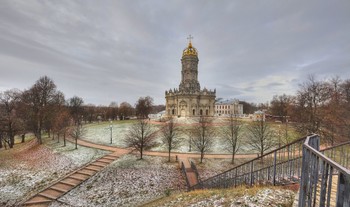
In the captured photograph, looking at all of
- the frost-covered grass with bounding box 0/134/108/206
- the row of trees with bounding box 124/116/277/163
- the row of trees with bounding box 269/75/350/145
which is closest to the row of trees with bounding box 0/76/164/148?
the frost-covered grass with bounding box 0/134/108/206

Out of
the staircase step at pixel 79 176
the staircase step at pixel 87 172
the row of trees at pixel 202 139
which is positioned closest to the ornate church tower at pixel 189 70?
the row of trees at pixel 202 139

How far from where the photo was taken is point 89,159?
21484 millimetres

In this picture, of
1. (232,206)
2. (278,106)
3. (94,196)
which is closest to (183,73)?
(278,106)

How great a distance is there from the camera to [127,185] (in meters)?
15.7

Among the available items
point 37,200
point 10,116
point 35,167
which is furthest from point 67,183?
point 10,116

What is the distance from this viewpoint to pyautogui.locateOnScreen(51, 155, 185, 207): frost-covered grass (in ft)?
45.3

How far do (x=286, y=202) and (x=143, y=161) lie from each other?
55.1 feet

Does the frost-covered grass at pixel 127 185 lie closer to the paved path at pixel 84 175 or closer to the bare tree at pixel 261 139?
the paved path at pixel 84 175

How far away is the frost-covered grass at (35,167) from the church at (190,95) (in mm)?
39900

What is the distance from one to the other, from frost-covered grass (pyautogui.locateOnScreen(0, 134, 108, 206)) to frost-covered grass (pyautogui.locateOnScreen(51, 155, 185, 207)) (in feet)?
13.6

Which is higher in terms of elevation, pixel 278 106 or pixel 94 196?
pixel 278 106

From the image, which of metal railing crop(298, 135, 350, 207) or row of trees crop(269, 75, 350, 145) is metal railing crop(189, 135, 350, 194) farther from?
row of trees crop(269, 75, 350, 145)

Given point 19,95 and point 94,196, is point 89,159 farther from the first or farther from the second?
point 19,95

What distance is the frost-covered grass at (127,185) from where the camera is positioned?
13.8 meters
